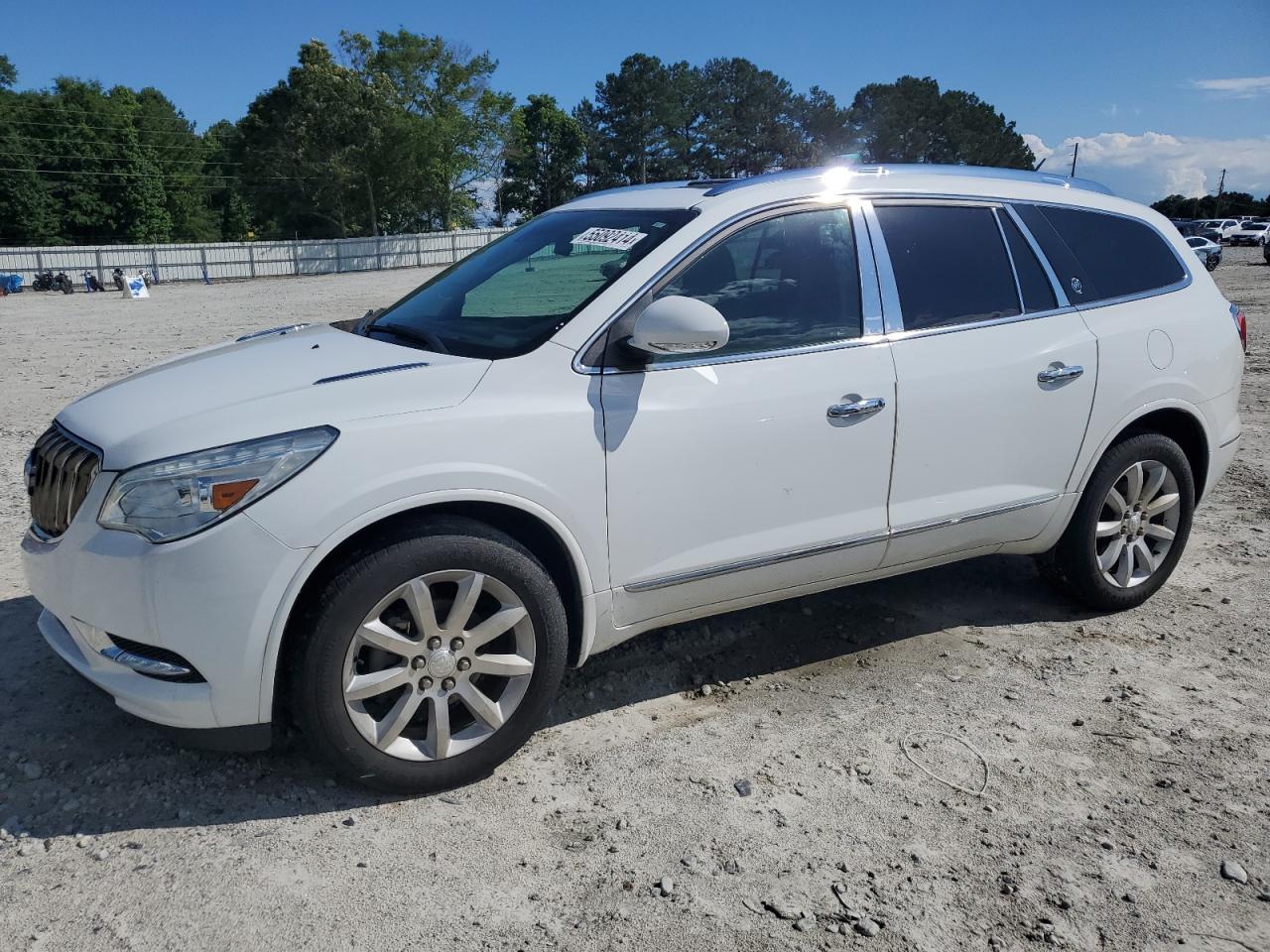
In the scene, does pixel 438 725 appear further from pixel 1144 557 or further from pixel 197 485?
pixel 1144 557

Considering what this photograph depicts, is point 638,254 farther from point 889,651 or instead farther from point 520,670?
point 889,651

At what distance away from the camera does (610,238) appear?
371 cm

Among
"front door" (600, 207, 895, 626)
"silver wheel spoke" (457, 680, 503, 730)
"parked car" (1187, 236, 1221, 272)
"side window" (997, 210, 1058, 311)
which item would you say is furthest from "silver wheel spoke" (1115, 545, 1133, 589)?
"parked car" (1187, 236, 1221, 272)

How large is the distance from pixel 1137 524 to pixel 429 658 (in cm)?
335

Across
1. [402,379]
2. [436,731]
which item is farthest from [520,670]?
[402,379]

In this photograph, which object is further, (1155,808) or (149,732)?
(149,732)

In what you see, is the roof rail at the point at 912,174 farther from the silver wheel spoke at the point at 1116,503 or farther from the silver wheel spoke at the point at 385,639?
the silver wheel spoke at the point at 385,639

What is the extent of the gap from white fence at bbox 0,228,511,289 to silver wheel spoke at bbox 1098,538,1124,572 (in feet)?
135

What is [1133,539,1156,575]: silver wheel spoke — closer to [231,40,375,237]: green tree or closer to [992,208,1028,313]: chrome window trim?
[992,208,1028,313]: chrome window trim

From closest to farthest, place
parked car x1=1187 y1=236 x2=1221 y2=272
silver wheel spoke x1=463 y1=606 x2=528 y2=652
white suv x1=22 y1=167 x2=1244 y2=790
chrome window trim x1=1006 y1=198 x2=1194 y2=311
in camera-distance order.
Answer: white suv x1=22 y1=167 x2=1244 y2=790 → silver wheel spoke x1=463 y1=606 x2=528 y2=652 → chrome window trim x1=1006 y1=198 x2=1194 y2=311 → parked car x1=1187 y1=236 x2=1221 y2=272

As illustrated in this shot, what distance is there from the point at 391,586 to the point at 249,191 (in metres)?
80.4

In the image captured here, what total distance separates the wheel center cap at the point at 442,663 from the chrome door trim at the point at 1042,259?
2.90 meters

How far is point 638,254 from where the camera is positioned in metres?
3.46

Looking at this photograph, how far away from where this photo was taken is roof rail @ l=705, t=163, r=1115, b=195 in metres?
3.86
